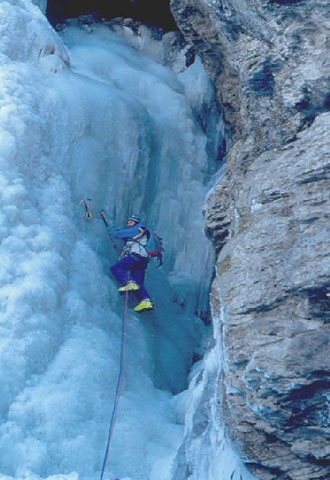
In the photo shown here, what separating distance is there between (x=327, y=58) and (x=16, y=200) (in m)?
3.07

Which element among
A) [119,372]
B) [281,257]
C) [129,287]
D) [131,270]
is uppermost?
[131,270]

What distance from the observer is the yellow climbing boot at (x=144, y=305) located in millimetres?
6551

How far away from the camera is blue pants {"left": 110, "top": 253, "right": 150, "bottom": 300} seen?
653cm

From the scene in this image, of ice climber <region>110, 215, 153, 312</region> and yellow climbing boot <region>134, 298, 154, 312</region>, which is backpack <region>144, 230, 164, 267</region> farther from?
yellow climbing boot <region>134, 298, 154, 312</region>

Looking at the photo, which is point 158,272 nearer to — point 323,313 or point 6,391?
point 6,391

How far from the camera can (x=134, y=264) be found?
6.59 m

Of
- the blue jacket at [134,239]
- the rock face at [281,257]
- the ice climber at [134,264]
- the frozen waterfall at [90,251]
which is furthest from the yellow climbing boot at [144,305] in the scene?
the rock face at [281,257]

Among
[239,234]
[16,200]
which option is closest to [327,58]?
[239,234]

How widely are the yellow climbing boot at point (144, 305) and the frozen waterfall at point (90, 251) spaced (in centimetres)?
10

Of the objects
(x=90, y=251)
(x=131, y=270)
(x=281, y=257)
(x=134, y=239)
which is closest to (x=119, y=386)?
(x=131, y=270)

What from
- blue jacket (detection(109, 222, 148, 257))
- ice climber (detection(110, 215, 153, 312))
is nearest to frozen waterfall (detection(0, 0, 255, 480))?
ice climber (detection(110, 215, 153, 312))

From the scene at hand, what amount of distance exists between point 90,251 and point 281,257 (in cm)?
290

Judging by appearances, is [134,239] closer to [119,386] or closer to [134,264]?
Answer: [134,264]

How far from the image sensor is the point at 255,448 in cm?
404
